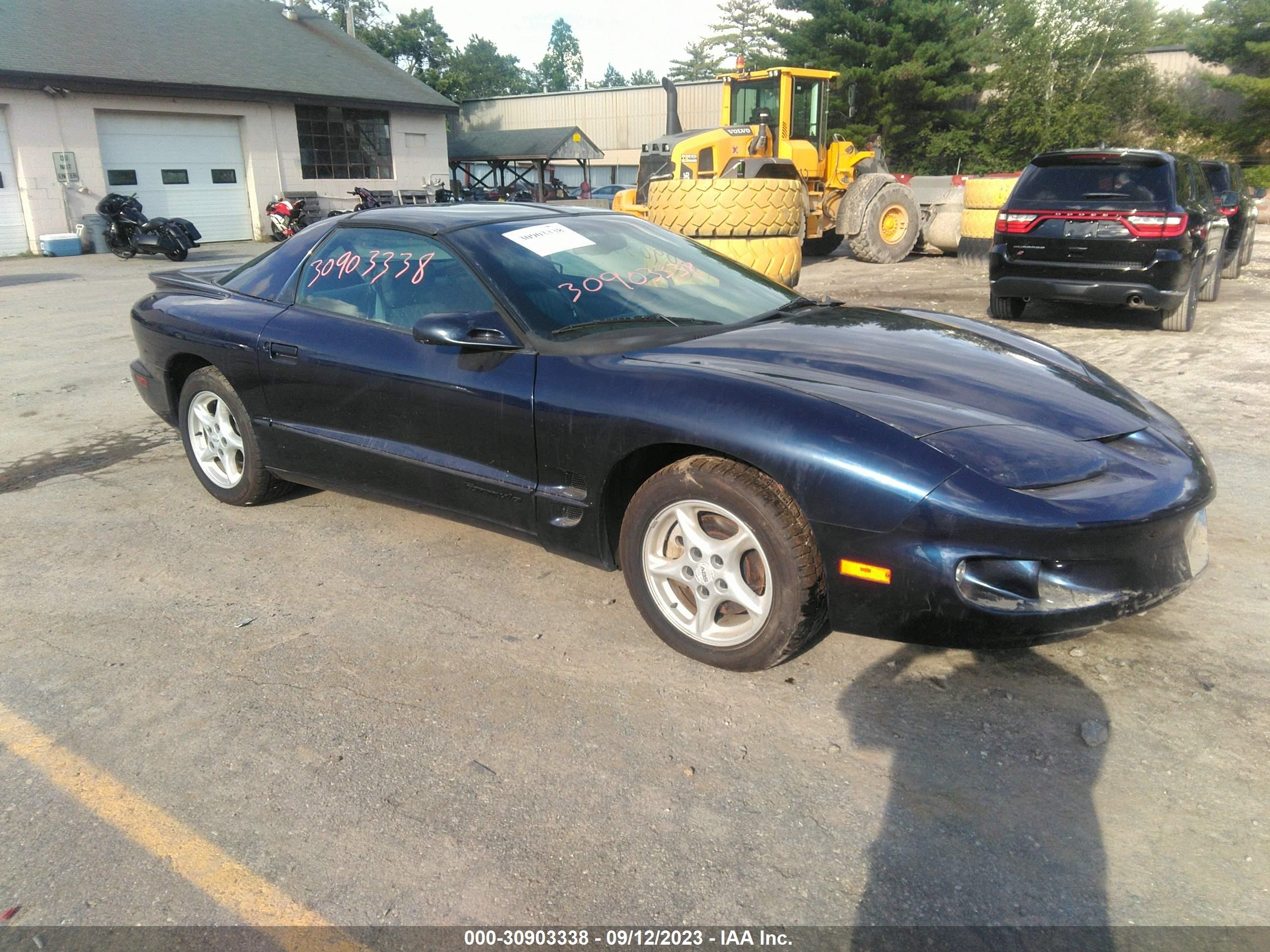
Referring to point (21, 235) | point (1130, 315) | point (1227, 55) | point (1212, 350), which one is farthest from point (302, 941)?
point (1227, 55)

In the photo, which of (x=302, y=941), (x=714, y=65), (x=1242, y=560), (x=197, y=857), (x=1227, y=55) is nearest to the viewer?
(x=302, y=941)

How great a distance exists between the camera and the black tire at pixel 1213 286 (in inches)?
399

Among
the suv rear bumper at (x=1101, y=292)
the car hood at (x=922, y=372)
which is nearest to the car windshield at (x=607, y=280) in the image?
the car hood at (x=922, y=372)

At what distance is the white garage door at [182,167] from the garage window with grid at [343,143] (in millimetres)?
2289

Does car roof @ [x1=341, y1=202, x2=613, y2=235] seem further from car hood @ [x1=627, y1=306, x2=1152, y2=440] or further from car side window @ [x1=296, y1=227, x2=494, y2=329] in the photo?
car hood @ [x1=627, y1=306, x2=1152, y2=440]

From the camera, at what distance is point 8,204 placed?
2019 cm

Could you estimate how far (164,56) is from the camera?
23094 mm

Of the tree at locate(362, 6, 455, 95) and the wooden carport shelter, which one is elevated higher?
the tree at locate(362, 6, 455, 95)

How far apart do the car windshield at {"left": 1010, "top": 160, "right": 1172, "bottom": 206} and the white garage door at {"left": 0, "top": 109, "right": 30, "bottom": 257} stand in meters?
20.8

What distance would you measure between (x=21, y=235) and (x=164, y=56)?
5981 millimetres

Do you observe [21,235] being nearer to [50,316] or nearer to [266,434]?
[50,316]

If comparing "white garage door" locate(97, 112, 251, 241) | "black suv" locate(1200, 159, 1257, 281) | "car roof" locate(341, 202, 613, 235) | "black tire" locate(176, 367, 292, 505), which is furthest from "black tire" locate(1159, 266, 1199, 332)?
"white garage door" locate(97, 112, 251, 241)

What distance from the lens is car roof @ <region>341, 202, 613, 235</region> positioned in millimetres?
3973

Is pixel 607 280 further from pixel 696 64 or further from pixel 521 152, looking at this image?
pixel 696 64
